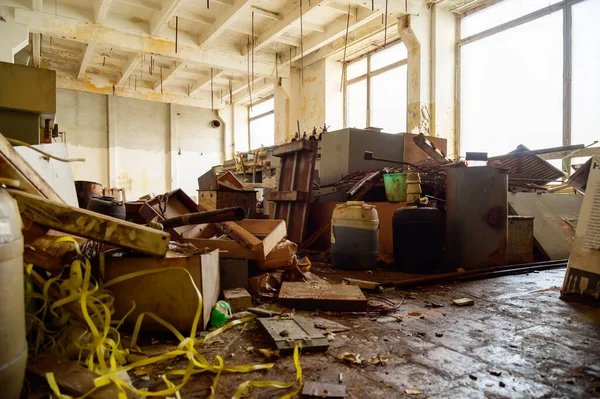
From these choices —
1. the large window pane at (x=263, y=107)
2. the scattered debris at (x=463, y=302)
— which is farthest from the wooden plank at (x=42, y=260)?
the large window pane at (x=263, y=107)

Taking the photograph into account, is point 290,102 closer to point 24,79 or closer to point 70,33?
point 70,33

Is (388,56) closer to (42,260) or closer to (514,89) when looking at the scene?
(514,89)

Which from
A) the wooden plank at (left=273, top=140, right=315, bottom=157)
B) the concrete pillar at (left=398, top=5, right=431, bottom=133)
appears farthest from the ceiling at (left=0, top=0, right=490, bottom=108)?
the wooden plank at (left=273, top=140, right=315, bottom=157)

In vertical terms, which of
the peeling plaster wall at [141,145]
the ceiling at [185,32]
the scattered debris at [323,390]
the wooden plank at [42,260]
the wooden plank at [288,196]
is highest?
the ceiling at [185,32]

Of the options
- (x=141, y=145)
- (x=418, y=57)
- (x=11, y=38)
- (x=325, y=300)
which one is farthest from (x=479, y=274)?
(x=141, y=145)

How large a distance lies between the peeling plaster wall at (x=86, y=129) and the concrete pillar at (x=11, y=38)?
236 inches

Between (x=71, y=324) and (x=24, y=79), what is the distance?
2.40 meters

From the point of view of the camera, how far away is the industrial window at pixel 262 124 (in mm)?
15055

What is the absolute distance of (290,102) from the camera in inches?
463

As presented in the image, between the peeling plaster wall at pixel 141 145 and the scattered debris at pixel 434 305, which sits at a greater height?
the peeling plaster wall at pixel 141 145

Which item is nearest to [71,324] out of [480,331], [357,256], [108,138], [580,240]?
[480,331]

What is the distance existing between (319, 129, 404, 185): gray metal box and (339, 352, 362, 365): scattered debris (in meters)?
4.04

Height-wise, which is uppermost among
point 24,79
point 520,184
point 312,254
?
point 24,79

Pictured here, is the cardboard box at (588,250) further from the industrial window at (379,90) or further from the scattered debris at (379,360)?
the industrial window at (379,90)
